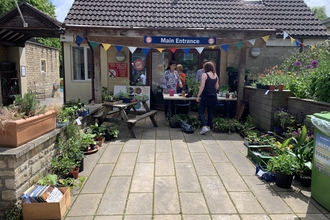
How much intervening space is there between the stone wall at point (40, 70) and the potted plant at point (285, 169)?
45.6 feet

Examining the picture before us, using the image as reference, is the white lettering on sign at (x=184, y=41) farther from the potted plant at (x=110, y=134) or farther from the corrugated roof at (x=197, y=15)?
the potted plant at (x=110, y=134)

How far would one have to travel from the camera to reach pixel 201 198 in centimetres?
308

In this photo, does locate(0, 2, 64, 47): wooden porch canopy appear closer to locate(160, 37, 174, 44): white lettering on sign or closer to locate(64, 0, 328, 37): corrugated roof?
locate(64, 0, 328, 37): corrugated roof

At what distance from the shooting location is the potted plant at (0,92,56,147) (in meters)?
2.68

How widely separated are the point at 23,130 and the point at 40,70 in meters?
14.5

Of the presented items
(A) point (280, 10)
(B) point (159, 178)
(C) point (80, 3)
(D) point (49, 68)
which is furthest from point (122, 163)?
(D) point (49, 68)

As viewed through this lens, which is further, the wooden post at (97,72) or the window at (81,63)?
the window at (81,63)

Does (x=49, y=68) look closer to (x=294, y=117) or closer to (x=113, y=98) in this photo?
(x=113, y=98)

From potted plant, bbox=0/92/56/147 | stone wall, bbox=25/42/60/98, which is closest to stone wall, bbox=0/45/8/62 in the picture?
stone wall, bbox=25/42/60/98

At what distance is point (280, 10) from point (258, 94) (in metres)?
4.29

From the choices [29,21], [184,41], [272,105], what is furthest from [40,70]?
[272,105]

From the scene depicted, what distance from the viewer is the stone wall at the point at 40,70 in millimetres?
14094

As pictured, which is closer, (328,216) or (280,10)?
(328,216)

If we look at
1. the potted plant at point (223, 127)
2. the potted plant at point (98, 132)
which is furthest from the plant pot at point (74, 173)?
the potted plant at point (223, 127)
